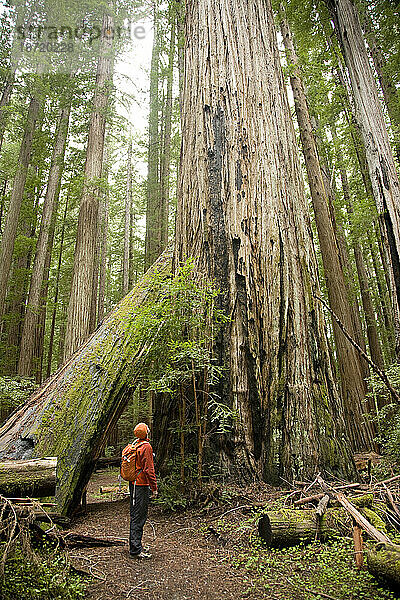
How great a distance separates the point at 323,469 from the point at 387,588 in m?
2.27

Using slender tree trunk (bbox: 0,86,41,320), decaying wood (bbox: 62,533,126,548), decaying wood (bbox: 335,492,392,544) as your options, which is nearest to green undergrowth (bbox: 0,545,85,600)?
decaying wood (bbox: 62,533,126,548)

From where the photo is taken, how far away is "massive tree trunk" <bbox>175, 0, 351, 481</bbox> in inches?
191

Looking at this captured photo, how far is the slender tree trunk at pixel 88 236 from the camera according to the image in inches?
361

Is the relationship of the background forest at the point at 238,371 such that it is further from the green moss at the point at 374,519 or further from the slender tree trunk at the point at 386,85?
the slender tree trunk at the point at 386,85

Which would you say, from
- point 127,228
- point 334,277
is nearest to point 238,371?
point 334,277

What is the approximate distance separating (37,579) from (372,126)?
6.77m

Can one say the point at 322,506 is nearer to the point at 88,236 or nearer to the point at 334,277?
the point at 334,277

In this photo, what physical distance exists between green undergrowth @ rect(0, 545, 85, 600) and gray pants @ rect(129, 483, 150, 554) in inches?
42.0

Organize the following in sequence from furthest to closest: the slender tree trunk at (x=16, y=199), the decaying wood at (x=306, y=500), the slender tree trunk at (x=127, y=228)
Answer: the slender tree trunk at (x=127, y=228) < the slender tree trunk at (x=16, y=199) < the decaying wood at (x=306, y=500)

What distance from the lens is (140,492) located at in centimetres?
407

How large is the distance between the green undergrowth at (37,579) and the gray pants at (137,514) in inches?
42.0

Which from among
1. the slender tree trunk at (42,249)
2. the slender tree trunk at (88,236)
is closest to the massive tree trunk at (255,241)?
the slender tree trunk at (88,236)

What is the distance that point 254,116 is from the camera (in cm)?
626

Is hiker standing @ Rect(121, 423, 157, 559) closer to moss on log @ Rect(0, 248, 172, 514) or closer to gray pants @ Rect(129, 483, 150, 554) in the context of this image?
gray pants @ Rect(129, 483, 150, 554)
